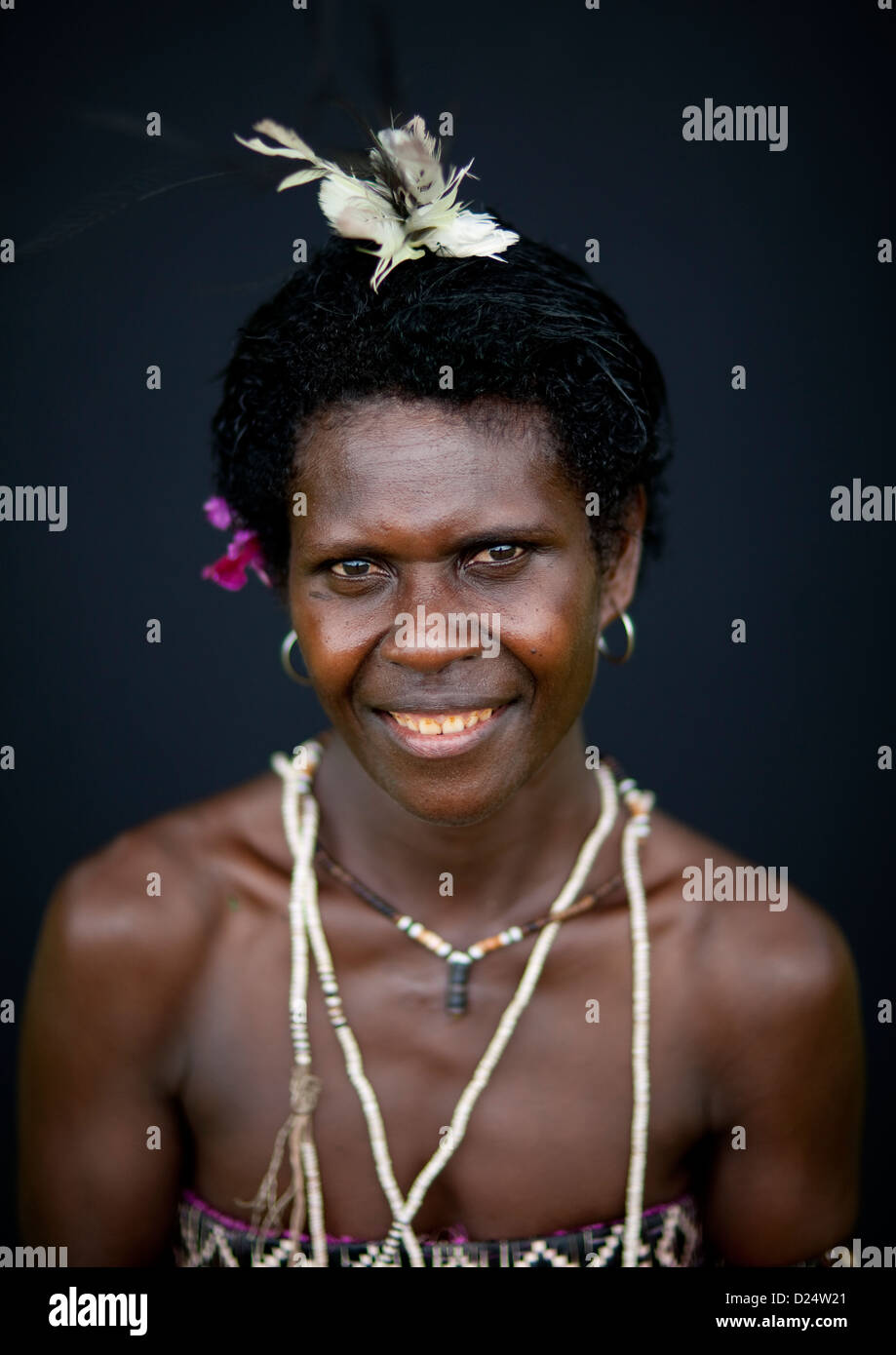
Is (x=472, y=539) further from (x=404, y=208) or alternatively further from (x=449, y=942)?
(x=449, y=942)

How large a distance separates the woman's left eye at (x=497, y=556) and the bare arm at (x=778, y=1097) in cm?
87

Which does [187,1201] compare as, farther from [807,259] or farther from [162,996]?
[807,259]

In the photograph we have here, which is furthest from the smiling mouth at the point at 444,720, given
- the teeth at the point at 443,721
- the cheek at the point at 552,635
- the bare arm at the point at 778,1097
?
the bare arm at the point at 778,1097

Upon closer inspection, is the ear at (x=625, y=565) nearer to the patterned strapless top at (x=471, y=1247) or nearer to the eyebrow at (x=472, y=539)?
the eyebrow at (x=472, y=539)

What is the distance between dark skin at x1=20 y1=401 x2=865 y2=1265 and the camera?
2.40 metres

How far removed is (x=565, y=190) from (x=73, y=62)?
47.4 inches

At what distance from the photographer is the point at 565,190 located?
11.2ft

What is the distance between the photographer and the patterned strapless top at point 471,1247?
234 cm

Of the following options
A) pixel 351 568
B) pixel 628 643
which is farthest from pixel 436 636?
pixel 628 643

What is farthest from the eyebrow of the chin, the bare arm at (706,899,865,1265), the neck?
the bare arm at (706,899,865,1265)

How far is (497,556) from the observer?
2.09m

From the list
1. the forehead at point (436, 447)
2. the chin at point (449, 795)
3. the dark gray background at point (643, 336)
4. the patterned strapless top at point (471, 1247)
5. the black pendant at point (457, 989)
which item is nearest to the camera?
the forehead at point (436, 447)

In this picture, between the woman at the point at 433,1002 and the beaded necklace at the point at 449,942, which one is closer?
the woman at the point at 433,1002
